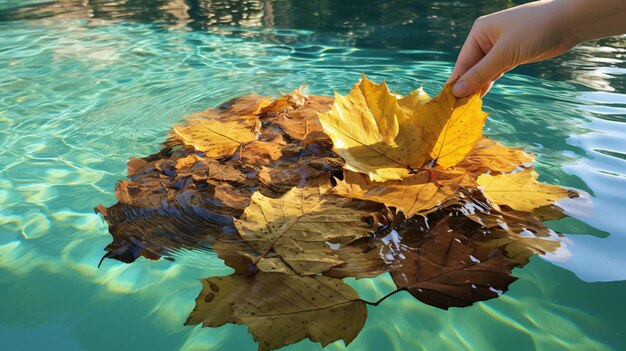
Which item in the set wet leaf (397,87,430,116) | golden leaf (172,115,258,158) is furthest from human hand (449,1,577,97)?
golden leaf (172,115,258,158)

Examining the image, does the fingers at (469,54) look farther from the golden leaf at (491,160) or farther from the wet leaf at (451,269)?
the wet leaf at (451,269)

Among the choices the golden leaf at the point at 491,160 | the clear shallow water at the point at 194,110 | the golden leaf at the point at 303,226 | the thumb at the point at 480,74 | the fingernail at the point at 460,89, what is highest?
the thumb at the point at 480,74

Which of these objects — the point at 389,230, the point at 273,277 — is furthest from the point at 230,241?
the point at 389,230

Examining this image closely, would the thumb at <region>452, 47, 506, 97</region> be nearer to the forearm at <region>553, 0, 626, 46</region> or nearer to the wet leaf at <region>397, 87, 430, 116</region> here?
the forearm at <region>553, 0, 626, 46</region>

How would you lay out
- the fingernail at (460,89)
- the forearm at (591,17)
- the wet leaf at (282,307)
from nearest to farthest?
the wet leaf at (282,307), the forearm at (591,17), the fingernail at (460,89)

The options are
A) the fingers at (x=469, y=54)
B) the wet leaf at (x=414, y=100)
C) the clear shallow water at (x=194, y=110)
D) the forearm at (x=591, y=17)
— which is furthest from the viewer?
the wet leaf at (x=414, y=100)

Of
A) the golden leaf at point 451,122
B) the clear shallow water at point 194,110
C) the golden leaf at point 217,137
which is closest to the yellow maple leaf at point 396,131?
the golden leaf at point 451,122

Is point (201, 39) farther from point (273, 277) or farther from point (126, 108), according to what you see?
point (273, 277)

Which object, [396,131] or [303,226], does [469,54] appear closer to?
[396,131]
